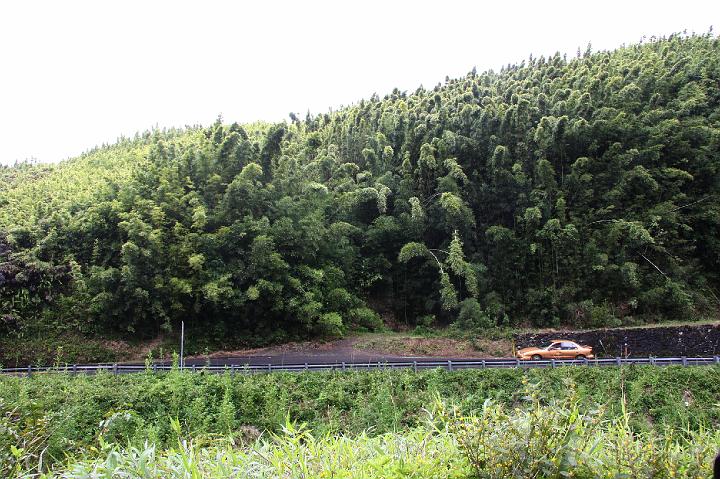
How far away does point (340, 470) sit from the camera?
247 cm

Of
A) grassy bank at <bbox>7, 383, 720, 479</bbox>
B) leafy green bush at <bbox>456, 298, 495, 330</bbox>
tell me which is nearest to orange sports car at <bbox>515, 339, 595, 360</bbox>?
leafy green bush at <bbox>456, 298, 495, 330</bbox>

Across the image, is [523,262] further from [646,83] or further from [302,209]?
[646,83]

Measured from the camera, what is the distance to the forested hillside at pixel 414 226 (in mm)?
22250

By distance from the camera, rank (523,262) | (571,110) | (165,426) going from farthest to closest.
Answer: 1. (571,110)
2. (523,262)
3. (165,426)

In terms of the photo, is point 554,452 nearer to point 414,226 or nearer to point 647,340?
point 647,340

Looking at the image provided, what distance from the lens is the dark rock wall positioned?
65.6 ft

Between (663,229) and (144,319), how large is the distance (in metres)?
25.5

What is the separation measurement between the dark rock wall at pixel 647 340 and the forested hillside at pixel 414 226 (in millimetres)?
1505

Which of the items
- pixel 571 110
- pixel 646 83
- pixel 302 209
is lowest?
pixel 302 209

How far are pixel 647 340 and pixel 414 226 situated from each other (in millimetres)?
11782

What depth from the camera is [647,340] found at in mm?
20422

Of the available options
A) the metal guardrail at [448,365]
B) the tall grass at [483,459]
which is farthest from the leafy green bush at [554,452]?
the metal guardrail at [448,365]

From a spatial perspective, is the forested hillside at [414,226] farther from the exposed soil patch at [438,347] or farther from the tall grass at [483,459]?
the tall grass at [483,459]

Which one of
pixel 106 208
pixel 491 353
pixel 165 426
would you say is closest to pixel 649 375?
pixel 491 353
